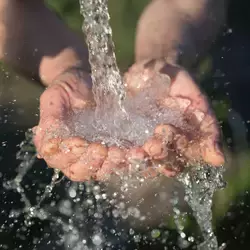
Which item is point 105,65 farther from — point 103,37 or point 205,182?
point 205,182

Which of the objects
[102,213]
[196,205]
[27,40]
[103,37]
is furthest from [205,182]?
[27,40]

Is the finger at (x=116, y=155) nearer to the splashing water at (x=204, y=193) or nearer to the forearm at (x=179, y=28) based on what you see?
the splashing water at (x=204, y=193)

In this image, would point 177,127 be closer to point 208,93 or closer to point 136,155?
point 136,155

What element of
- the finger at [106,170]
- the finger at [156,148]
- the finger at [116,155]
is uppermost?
the finger at [156,148]

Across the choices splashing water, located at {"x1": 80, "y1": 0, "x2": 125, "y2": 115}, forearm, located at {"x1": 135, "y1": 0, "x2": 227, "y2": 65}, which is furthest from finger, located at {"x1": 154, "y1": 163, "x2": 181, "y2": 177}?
forearm, located at {"x1": 135, "y1": 0, "x2": 227, "y2": 65}

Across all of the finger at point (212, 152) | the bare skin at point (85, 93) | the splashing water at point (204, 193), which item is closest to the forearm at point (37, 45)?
the bare skin at point (85, 93)

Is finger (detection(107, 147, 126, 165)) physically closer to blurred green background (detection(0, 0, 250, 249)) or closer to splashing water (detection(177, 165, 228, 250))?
splashing water (detection(177, 165, 228, 250))
